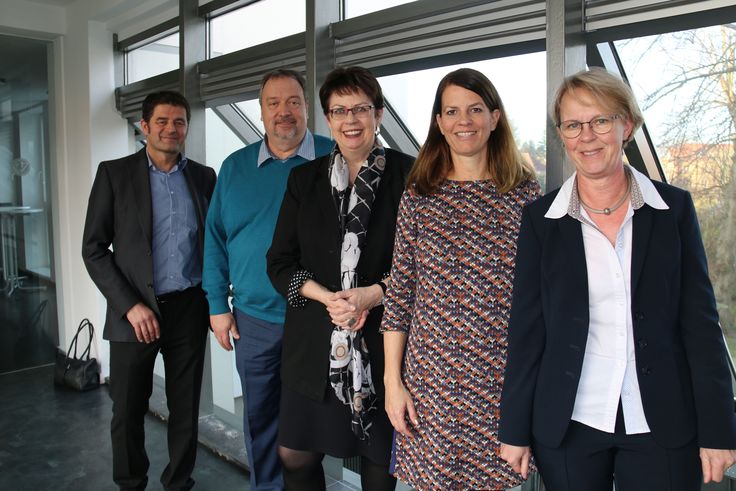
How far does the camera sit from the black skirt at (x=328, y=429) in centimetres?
213

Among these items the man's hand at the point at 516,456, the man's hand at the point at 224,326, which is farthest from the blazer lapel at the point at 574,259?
the man's hand at the point at 224,326

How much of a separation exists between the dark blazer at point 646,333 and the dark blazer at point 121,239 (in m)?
1.98

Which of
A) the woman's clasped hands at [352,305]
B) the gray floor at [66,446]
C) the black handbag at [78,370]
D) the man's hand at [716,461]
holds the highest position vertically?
the woman's clasped hands at [352,305]

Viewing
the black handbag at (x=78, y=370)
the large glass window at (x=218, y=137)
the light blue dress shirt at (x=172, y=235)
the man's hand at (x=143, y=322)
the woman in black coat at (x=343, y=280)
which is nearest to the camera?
the woman in black coat at (x=343, y=280)

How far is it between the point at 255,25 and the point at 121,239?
1668 mm

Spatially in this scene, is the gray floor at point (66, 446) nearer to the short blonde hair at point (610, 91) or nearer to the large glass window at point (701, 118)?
the large glass window at point (701, 118)

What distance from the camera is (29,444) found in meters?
4.02

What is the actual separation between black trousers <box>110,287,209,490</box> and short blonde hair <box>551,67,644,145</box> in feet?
7.40

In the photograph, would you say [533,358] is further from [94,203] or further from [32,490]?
[32,490]

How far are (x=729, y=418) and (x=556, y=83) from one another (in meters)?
1.18

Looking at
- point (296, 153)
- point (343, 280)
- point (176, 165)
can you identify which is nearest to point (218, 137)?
point (176, 165)

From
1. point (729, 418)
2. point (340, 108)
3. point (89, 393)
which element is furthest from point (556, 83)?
point (89, 393)

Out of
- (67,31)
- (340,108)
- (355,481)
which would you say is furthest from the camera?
(67,31)

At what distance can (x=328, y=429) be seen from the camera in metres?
2.19
